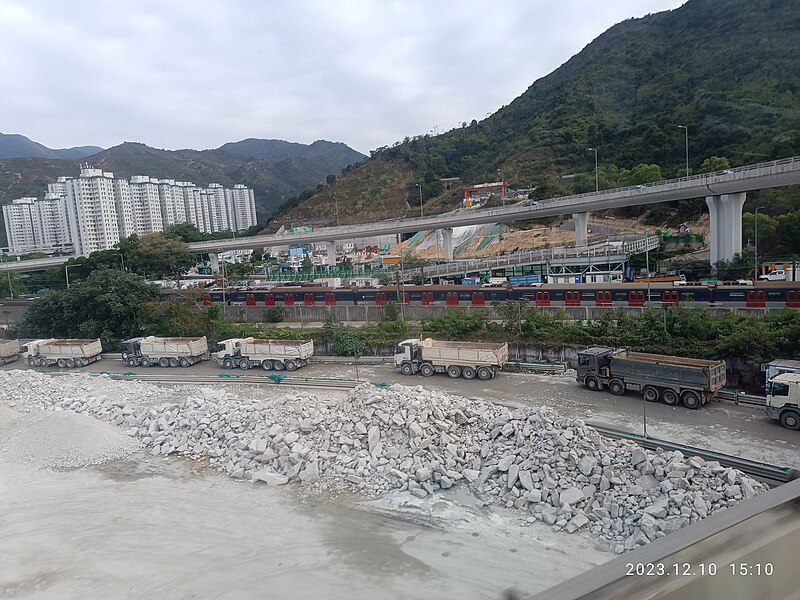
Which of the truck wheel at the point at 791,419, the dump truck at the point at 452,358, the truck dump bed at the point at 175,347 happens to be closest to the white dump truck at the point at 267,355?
the truck dump bed at the point at 175,347

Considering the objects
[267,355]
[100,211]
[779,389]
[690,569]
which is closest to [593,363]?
[779,389]

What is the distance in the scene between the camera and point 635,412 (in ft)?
55.3

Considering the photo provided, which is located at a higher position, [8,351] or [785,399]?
[8,351]

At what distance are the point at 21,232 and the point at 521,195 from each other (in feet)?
330

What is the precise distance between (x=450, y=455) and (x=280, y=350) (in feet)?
44.2

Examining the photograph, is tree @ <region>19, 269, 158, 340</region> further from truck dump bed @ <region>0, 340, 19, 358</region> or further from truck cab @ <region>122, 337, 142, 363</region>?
truck cab @ <region>122, 337, 142, 363</region>

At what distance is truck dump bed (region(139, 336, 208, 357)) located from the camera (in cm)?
2725

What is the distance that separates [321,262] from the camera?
72.6 metres

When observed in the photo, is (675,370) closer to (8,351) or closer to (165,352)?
(165,352)

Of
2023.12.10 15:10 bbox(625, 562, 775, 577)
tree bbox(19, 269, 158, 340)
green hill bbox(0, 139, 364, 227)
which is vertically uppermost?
green hill bbox(0, 139, 364, 227)

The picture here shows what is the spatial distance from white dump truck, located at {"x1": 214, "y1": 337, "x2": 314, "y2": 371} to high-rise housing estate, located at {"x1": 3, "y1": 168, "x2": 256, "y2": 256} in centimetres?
8246

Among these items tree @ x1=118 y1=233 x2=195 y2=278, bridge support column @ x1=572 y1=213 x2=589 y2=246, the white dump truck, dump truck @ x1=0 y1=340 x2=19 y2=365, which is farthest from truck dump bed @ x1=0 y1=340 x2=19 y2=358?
bridge support column @ x1=572 y1=213 x2=589 y2=246

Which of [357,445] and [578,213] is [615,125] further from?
[357,445]

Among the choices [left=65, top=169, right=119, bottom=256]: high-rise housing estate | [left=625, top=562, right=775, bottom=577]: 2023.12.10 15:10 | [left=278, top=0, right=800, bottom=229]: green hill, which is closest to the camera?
[left=625, top=562, right=775, bottom=577]: 2023.12.10 15:10
